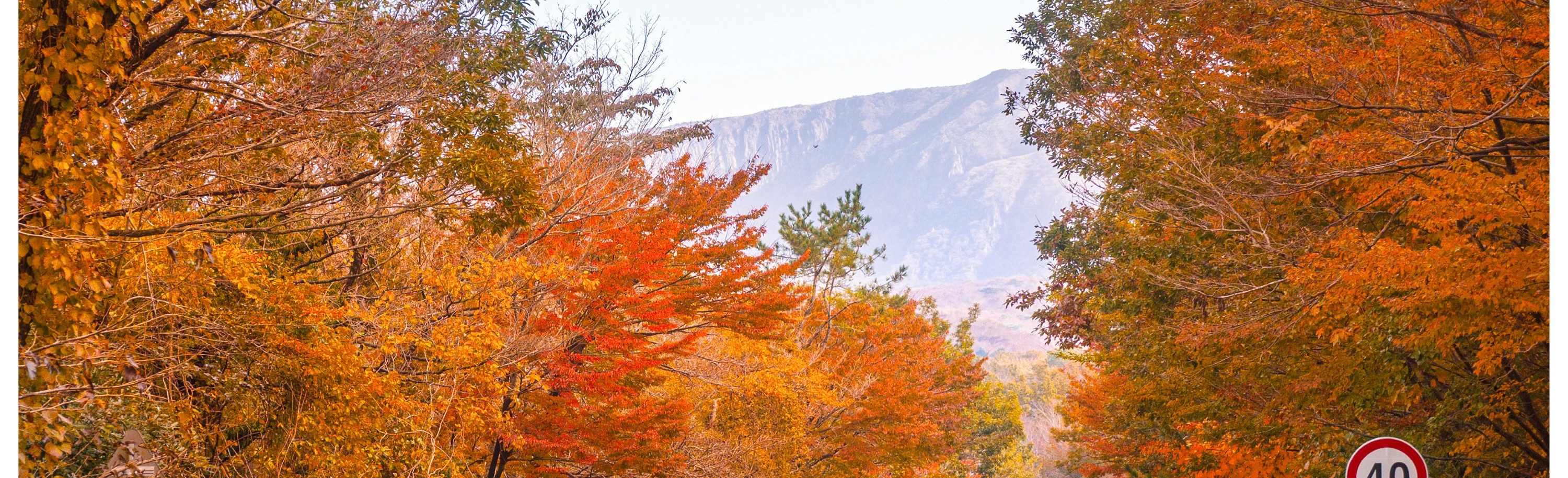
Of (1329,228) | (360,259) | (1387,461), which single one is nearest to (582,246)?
(360,259)

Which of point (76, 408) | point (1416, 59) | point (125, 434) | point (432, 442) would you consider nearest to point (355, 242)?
point (432, 442)

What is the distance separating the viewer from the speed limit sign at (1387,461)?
616 cm

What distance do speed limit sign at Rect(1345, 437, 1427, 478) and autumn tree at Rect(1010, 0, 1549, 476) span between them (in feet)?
4.97

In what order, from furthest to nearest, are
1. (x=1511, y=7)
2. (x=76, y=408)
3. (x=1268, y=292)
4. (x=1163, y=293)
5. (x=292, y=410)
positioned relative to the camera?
(x=1163, y=293)
(x=1268, y=292)
(x=292, y=410)
(x=1511, y=7)
(x=76, y=408)

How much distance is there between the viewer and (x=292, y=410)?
914 cm

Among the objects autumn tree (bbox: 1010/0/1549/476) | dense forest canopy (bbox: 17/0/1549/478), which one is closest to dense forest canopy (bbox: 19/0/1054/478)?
dense forest canopy (bbox: 17/0/1549/478)

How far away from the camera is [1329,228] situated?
10938 mm

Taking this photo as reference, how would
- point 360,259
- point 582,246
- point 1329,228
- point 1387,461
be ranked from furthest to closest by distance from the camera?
1. point 582,246
2. point 360,259
3. point 1329,228
4. point 1387,461

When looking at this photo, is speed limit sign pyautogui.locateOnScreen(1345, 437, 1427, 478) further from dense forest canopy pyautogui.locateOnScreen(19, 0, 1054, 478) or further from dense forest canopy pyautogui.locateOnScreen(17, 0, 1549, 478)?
dense forest canopy pyautogui.locateOnScreen(19, 0, 1054, 478)

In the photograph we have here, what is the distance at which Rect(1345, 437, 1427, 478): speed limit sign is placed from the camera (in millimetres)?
6160

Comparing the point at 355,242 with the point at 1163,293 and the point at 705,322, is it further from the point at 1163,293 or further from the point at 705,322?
the point at 1163,293

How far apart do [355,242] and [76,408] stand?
21.7 feet

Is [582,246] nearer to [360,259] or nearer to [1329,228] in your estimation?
[360,259]

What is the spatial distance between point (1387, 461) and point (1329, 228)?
17.7ft
